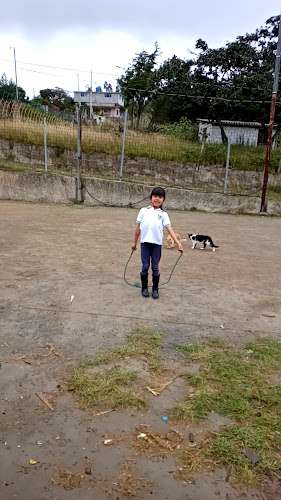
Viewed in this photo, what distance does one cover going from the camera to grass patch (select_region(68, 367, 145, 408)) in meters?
2.83

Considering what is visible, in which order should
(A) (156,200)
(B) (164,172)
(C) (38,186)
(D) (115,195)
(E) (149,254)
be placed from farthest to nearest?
(B) (164,172), (C) (38,186), (D) (115,195), (E) (149,254), (A) (156,200)

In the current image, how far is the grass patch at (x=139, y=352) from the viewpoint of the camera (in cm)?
336

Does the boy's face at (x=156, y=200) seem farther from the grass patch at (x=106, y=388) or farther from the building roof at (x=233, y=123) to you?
the building roof at (x=233, y=123)

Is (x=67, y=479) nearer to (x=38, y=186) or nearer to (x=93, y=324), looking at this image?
(x=93, y=324)

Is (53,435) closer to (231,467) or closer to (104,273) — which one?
(231,467)

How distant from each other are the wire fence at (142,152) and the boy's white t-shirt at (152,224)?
30.6 ft

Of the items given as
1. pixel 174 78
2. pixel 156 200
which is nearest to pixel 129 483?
pixel 156 200

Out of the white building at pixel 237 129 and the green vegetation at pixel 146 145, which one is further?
the white building at pixel 237 129

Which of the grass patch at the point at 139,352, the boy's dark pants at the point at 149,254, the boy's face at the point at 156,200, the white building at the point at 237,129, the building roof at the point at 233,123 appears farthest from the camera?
the white building at the point at 237,129

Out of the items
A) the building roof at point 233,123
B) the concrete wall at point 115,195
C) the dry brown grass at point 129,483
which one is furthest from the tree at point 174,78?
the dry brown grass at point 129,483

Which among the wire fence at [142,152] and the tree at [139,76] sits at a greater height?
the tree at [139,76]

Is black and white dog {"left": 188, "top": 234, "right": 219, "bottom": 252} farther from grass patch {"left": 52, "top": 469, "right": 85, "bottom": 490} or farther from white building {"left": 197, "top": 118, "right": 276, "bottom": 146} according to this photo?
white building {"left": 197, "top": 118, "right": 276, "bottom": 146}

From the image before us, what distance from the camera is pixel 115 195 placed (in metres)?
13.0

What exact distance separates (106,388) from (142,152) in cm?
1246
